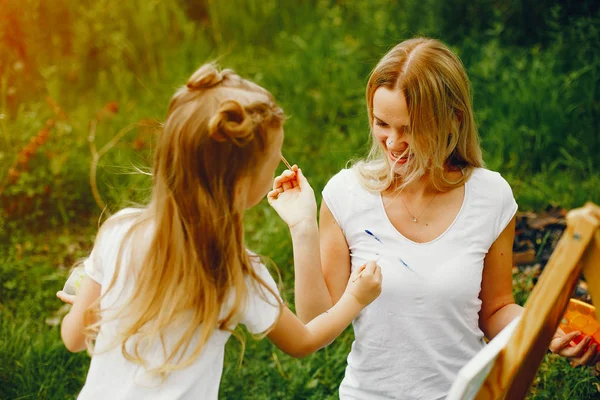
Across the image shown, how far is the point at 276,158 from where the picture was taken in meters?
1.61

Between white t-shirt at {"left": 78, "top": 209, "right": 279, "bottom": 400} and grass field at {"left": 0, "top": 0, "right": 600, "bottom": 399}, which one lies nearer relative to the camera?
white t-shirt at {"left": 78, "top": 209, "right": 279, "bottom": 400}

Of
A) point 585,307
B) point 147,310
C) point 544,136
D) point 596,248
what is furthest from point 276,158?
point 544,136

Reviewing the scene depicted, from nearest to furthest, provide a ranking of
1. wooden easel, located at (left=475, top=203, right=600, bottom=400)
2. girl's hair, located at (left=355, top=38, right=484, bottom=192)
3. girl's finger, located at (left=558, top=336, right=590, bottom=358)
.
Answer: wooden easel, located at (left=475, top=203, right=600, bottom=400), girl's finger, located at (left=558, top=336, right=590, bottom=358), girl's hair, located at (left=355, top=38, right=484, bottom=192)

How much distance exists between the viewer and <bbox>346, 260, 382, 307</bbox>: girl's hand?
1.71 metres

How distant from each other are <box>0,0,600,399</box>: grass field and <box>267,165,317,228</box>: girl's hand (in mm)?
1100

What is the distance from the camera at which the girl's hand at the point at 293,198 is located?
75.0 inches

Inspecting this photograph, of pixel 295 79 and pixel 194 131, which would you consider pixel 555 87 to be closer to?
pixel 295 79

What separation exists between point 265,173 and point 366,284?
0.38 m

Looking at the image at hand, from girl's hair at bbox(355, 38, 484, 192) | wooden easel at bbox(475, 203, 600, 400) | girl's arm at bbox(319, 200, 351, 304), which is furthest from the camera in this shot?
girl's arm at bbox(319, 200, 351, 304)

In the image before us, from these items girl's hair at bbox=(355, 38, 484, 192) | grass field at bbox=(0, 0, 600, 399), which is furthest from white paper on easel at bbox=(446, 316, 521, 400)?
grass field at bbox=(0, 0, 600, 399)

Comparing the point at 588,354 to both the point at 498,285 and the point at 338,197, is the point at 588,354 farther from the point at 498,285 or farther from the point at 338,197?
the point at 338,197

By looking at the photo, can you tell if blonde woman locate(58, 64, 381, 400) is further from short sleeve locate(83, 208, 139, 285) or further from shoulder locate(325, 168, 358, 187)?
shoulder locate(325, 168, 358, 187)

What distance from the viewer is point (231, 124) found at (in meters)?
1.45

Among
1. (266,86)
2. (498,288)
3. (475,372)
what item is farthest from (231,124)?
(266,86)
